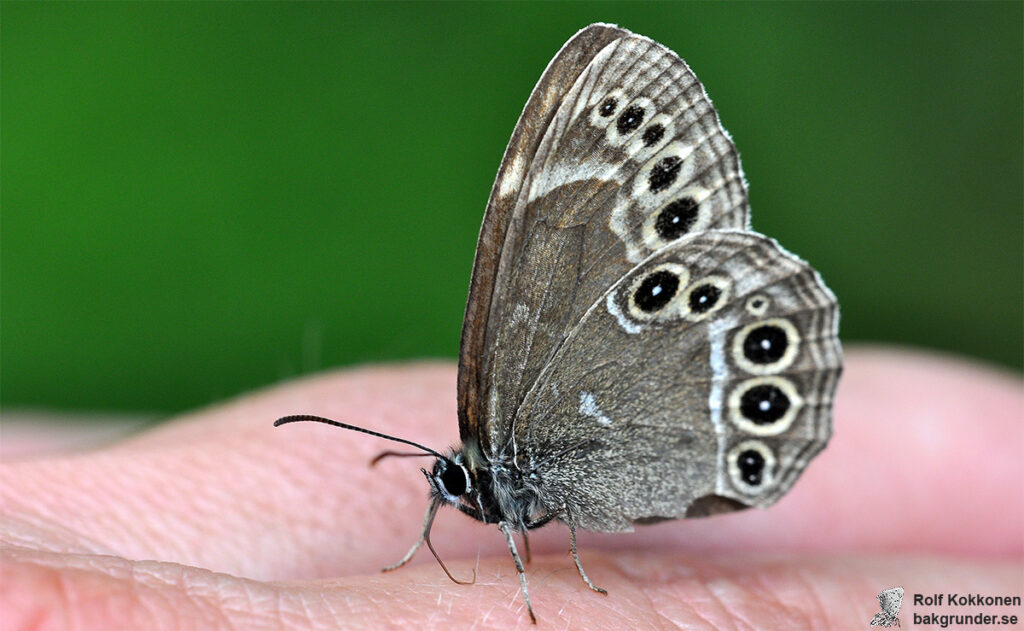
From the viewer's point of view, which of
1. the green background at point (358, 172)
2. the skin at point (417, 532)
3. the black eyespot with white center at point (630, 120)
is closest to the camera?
the skin at point (417, 532)

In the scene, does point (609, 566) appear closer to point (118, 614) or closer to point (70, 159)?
point (118, 614)

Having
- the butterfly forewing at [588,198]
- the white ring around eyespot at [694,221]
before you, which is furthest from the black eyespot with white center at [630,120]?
the white ring around eyespot at [694,221]

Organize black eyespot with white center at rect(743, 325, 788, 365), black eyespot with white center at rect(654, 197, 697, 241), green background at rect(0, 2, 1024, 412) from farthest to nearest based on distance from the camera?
green background at rect(0, 2, 1024, 412) < black eyespot with white center at rect(743, 325, 788, 365) < black eyespot with white center at rect(654, 197, 697, 241)

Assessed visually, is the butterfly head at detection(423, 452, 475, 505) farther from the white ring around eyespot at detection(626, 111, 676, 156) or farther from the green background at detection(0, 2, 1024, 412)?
the green background at detection(0, 2, 1024, 412)

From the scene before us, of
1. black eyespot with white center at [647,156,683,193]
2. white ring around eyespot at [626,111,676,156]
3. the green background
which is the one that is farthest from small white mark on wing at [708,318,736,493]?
the green background

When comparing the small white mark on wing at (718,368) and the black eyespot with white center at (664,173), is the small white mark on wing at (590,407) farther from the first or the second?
the black eyespot with white center at (664,173)
